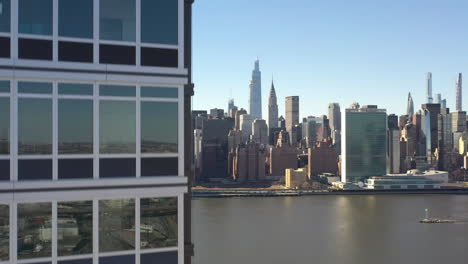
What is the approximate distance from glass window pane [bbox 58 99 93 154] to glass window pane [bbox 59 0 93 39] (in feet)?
2.06

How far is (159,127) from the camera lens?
4.92m

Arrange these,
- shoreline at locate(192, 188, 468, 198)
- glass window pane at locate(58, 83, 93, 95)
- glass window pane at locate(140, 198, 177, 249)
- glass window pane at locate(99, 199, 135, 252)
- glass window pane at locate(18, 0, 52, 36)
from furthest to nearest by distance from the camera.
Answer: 1. shoreline at locate(192, 188, 468, 198)
2. glass window pane at locate(140, 198, 177, 249)
3. glass window pane at locate(99, 199, 135, 252)
4. glass window pane at locate(58, 83, 93, 95)
5. glass window pane at locate(18, 0, 52, 36)

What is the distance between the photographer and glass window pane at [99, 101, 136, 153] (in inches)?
186

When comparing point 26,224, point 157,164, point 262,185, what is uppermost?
point 157,164

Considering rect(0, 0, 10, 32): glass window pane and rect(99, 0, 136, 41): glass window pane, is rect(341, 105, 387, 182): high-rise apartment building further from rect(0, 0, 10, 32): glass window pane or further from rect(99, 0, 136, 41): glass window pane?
rect(0, 0, 10, 32): glass window pane

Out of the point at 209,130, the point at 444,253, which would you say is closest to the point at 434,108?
the point at 209,130

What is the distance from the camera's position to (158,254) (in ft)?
16.1

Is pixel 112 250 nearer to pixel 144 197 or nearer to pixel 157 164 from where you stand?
pixel 144 197

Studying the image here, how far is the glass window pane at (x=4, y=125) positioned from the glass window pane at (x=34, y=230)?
21.3 inches

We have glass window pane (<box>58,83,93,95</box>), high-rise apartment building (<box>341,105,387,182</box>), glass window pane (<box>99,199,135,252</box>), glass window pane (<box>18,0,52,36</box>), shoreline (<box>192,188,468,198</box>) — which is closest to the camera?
glass window pane (<box>18,0,52,36</box>)

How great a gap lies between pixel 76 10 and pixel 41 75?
0.69 metres

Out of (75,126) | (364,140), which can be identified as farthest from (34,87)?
(364,140)

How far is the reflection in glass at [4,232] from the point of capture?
4375mm

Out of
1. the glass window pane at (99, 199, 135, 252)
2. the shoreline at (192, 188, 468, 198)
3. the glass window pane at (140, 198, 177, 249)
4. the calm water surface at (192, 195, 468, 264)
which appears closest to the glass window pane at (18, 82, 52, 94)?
the glass window pane at (99, 199, 135, 252)
